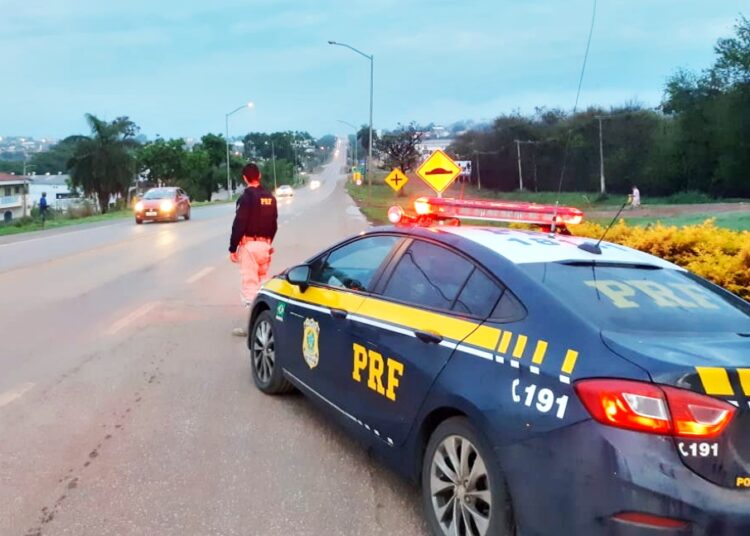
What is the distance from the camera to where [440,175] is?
17594 mm

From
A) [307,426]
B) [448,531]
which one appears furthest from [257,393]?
[448,531]

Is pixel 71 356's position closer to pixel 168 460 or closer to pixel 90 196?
pixel 168 460

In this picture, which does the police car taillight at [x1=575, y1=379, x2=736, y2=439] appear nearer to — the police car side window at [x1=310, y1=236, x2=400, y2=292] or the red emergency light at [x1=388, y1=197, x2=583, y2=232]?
the police car side window at [x1=310, y1=236, x2=400, y2=292]

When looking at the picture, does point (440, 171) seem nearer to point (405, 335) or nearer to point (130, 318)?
point (130, 318)

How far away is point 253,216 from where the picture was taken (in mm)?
8203

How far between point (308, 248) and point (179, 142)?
72.1m

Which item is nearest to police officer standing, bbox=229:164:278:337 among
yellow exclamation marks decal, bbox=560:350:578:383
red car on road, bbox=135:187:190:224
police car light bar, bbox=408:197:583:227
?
police car light bar, bbox=408:197:583:227

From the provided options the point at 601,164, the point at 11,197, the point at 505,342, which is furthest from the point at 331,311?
the point at 11,197

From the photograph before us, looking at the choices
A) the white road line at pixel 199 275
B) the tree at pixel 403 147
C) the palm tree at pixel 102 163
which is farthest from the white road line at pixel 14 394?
the tree at pixel 403 147

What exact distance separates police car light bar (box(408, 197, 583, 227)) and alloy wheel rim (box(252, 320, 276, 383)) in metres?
1.66

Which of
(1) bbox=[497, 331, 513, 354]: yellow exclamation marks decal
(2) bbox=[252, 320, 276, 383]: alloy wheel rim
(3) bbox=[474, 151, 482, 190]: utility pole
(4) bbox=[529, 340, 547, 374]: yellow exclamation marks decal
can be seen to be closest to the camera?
(4) bbox=[529, 340, 547, 374]: yellow exclamation marks decal

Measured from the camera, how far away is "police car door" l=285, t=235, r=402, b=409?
4551 millimetres

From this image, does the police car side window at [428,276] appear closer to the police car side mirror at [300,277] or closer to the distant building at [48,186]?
the police car side mirror at [300,277]

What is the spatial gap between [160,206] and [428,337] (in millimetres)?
29477
